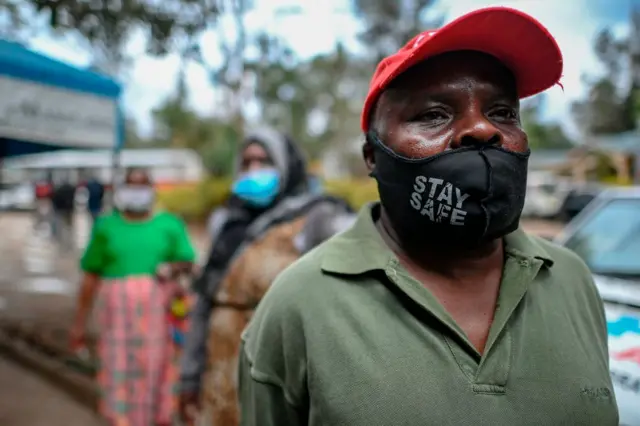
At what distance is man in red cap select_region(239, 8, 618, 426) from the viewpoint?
1211 millimetres

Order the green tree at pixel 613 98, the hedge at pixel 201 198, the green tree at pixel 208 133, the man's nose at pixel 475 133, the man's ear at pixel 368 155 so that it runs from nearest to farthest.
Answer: the man's nose at pixel 475 133 → the man's ear at pixel 368 155 → the hedge at pixel 201 198 → the green tree at pixel 208 133 → the green tree at pixel 613 98

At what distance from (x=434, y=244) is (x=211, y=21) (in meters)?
3.11

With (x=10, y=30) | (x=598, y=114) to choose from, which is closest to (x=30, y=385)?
(x=10, y=30)

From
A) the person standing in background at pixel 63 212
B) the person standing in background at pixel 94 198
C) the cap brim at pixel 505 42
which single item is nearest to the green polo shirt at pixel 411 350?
the cap brim at pixel 505 42

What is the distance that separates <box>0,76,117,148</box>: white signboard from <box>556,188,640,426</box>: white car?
358cm

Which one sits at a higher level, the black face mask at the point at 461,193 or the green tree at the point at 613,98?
the green tree at the point at 613,98

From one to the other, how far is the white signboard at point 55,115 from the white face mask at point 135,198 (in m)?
0.81

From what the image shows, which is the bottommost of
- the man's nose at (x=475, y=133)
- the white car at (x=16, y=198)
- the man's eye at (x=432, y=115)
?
the white car at (x=16, y=198)

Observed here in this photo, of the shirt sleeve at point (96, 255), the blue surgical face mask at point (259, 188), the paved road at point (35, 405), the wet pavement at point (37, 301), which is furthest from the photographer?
the wet pavement at point (37, 301)

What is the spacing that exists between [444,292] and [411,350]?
19 centimetres

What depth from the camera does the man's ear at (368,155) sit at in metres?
1.50

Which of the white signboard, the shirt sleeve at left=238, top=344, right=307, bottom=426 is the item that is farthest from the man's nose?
the white signboard

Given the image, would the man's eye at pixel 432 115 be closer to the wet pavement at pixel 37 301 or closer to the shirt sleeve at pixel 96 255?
the wet pavement at pixel 37 301

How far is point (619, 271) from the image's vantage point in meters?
2.92
